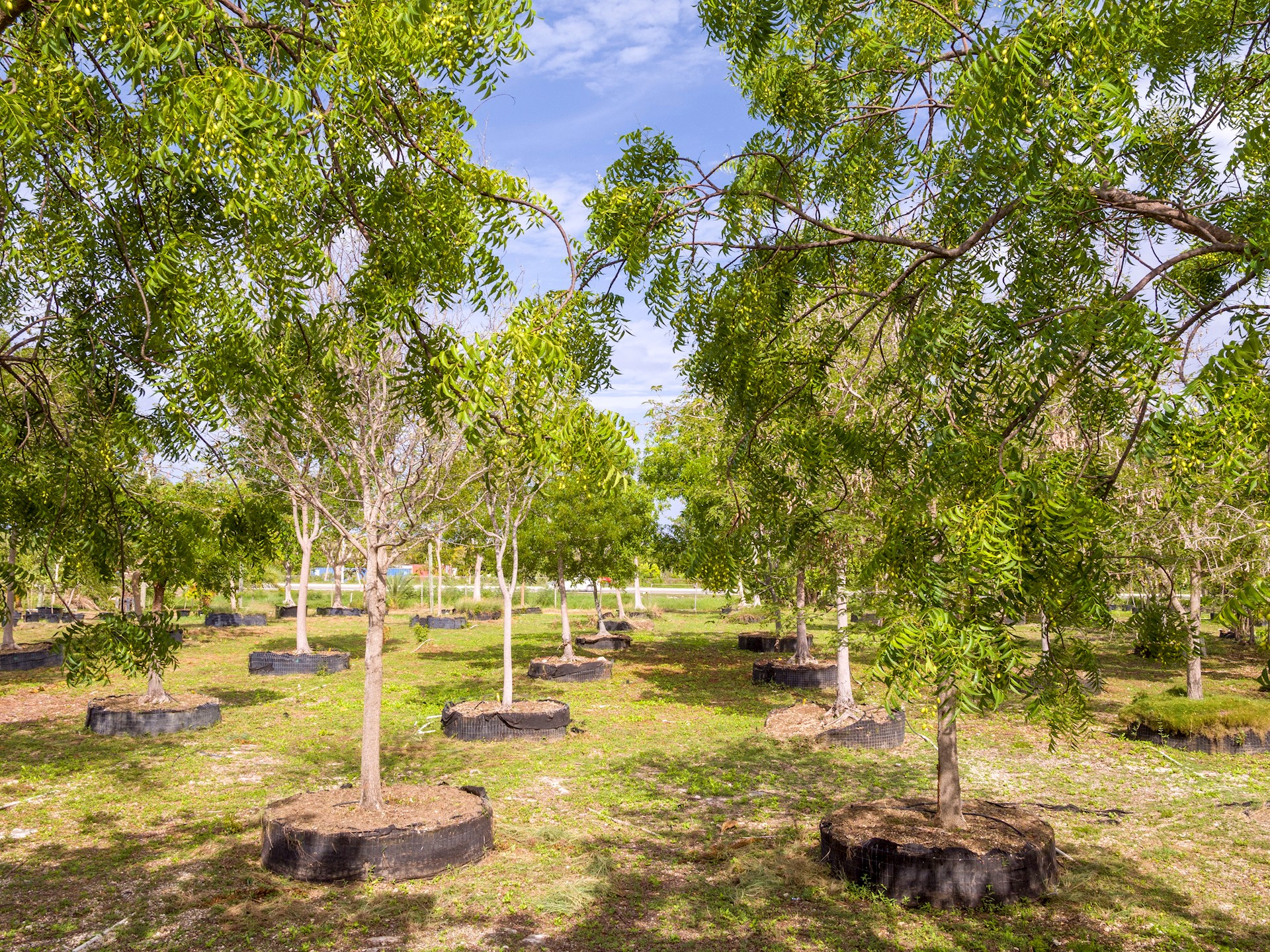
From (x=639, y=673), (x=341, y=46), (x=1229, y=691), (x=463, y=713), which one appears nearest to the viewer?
(x=341, y=46)

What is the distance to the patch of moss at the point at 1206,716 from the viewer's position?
42.1 ft

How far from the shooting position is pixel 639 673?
21.9 meters

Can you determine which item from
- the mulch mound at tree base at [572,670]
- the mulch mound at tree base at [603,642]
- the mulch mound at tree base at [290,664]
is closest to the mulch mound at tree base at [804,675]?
the mulch mound at tree base at [572,670]

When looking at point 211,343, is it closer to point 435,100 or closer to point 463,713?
point 435,100

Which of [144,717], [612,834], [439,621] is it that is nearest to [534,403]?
[612,834]

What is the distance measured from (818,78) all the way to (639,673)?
17.7 m

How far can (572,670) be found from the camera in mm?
20156

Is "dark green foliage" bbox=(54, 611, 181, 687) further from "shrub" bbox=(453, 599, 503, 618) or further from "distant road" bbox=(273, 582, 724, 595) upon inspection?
"distant road" bbox=(273, 582, 724, 595)

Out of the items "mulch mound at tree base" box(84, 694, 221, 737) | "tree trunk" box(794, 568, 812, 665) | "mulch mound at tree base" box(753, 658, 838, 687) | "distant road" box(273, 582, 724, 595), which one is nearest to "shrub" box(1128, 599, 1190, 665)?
"tree trunk" box(794, 568, 812, 665)

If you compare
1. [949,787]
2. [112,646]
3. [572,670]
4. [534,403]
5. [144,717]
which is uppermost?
[534,403]

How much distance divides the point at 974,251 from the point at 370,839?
6.41 m

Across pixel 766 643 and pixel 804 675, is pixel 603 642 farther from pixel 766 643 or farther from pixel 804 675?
pixel 804 675

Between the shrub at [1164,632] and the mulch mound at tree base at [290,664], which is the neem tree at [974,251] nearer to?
the shrub at [1164,632]

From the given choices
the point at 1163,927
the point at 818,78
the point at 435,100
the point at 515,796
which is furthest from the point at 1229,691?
the point at 435,100
